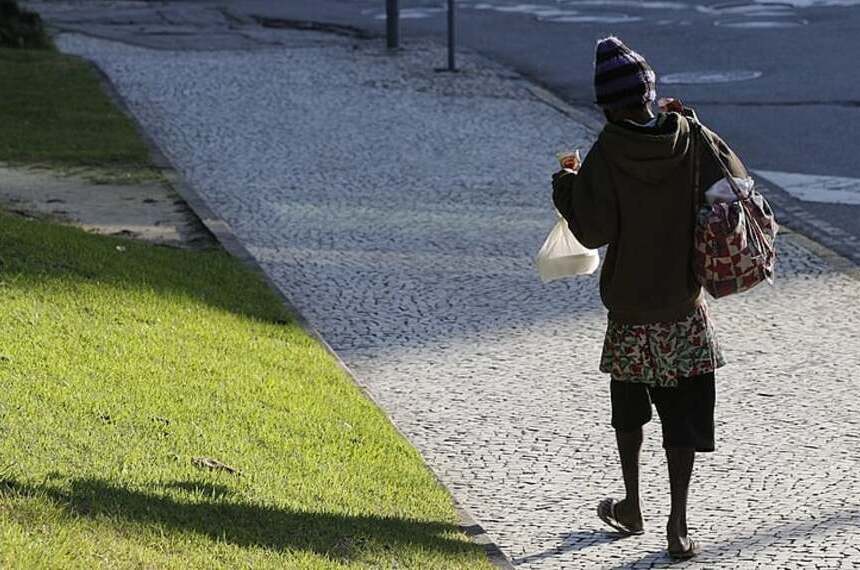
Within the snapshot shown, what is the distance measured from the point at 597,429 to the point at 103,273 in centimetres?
267

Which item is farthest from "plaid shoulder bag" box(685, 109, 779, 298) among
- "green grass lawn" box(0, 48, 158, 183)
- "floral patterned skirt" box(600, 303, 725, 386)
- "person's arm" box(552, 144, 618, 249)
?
"green grass lawn" box(0, 48, 158, 183)

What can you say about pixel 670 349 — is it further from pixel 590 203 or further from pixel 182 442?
pixel 182 442

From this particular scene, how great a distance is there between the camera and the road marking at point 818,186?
10656 millimetres

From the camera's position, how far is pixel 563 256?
5277 millimetres

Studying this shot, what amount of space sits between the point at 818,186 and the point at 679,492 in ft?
21.0

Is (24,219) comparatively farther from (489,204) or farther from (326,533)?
(326,533)

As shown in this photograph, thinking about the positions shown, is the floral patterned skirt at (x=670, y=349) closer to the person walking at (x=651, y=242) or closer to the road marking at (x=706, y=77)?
the person walking at (x=651, y=242)

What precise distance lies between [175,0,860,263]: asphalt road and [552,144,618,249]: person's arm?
4.65 m

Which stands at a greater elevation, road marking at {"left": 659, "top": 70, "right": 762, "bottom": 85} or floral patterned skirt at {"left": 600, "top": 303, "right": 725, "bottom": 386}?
floral patterned skirt at {"left": 600, "top": 303, "right": 725, "bottom": 386}

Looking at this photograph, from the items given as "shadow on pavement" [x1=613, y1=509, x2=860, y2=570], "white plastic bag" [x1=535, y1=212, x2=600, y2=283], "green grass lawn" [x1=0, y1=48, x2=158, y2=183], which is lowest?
"green grass lawn" [x1=0, y1=48, x2=158, y2=183]

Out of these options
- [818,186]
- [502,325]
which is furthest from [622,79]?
[818,186]

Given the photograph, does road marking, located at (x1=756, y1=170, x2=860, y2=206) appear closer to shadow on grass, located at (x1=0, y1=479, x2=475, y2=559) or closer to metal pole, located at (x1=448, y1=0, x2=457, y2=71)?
metal pole, located at (x1=448, y1=0, x2=457, y2=71)

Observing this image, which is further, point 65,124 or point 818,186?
point 65,124

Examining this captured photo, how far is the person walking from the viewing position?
191 inches
